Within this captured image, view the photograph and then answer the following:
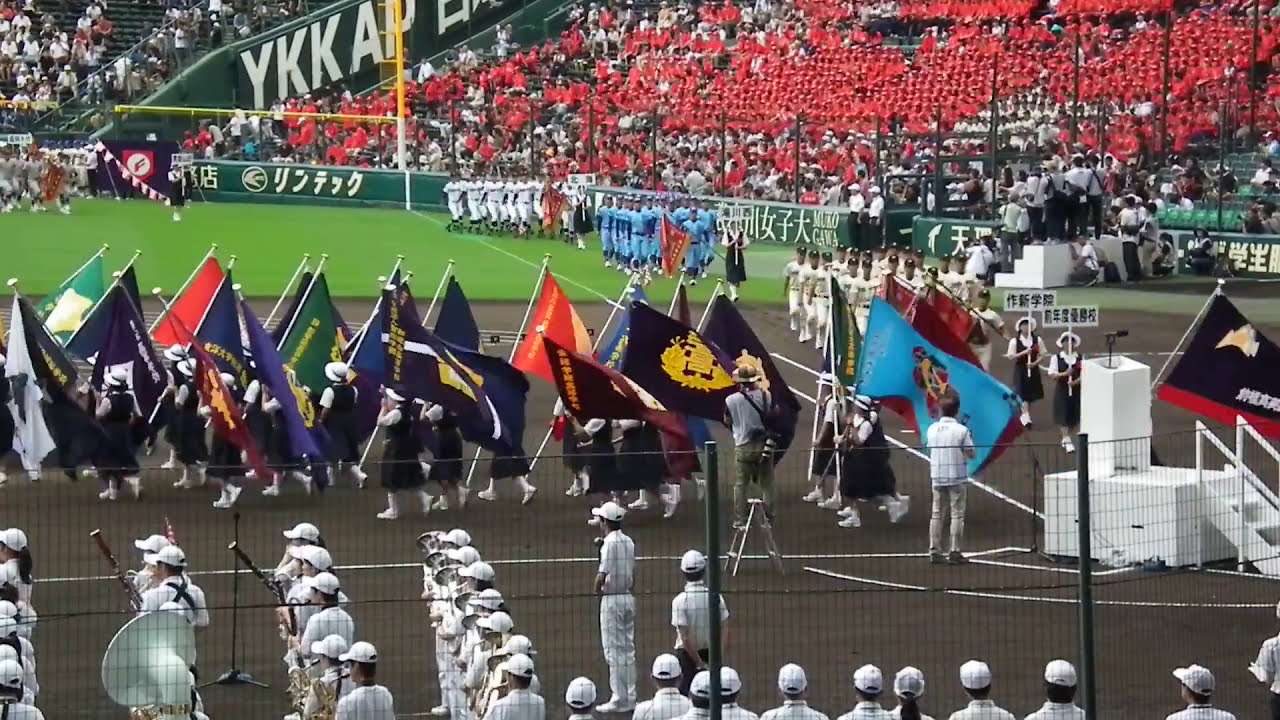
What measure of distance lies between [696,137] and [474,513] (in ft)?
105

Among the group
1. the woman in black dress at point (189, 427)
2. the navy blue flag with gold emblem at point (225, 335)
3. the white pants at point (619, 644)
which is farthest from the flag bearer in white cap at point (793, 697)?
the navy blue flag with gold emblem at point (225, 335)

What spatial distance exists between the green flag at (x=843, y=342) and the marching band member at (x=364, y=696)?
9.84 m

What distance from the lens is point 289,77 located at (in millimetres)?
65438

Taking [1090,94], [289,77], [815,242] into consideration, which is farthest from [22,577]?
[289,77]

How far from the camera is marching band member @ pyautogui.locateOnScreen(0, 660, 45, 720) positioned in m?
11.2

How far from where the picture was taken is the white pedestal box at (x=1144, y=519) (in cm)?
1755

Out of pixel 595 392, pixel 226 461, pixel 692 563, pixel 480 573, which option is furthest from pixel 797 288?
pixel 480 573

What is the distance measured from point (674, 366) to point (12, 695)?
897 cm

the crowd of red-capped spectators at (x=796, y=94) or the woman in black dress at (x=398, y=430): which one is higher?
the crowd of red-capped spectators at (x=796, y=94)

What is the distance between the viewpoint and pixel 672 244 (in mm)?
40000

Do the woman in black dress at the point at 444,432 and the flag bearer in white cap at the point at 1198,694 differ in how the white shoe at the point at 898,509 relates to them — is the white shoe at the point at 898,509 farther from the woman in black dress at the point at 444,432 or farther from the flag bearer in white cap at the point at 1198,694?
the flag bearer in white cap at the point at 1198,694

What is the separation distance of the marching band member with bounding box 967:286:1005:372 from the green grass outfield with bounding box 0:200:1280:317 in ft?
29.4

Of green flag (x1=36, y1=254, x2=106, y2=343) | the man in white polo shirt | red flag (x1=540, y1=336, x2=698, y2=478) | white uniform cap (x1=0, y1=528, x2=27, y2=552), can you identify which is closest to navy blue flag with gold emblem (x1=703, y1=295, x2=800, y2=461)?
red flag (x1=540, y1=336, x2=698, y2=478)

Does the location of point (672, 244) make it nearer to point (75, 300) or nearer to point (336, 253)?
point (336, 253)
